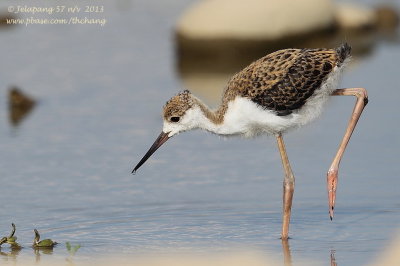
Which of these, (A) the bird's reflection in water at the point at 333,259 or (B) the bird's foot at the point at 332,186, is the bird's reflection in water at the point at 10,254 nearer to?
(A) the bird's reflection in water at the point at 333,259

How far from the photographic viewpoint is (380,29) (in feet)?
69.6

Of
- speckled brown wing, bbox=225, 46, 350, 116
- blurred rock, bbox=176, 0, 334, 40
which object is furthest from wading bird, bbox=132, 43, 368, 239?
blurred rock, bbox=176, 0, 334, 40

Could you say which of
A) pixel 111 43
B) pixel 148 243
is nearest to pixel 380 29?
pixel 111 43

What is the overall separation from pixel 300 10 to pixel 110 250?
433 inches

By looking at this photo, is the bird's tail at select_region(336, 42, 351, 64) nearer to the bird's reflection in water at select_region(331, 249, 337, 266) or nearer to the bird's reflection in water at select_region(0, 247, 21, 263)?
the bird's reflection in water at select_region(331, 249, 337, 266)

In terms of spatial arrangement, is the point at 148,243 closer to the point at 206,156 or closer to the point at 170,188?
Answer: the point at 170,188

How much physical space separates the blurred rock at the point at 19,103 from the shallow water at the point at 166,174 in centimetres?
12

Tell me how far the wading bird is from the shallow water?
0.62m

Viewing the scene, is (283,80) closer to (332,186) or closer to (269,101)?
(269,101)

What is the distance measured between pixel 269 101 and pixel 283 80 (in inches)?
9.8

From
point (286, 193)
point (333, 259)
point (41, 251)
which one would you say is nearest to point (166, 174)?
point (286, 193)

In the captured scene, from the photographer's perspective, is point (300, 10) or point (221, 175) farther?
point (300, 10)

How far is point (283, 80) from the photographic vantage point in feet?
33.0

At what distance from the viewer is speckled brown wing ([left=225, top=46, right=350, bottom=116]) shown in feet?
32.7
